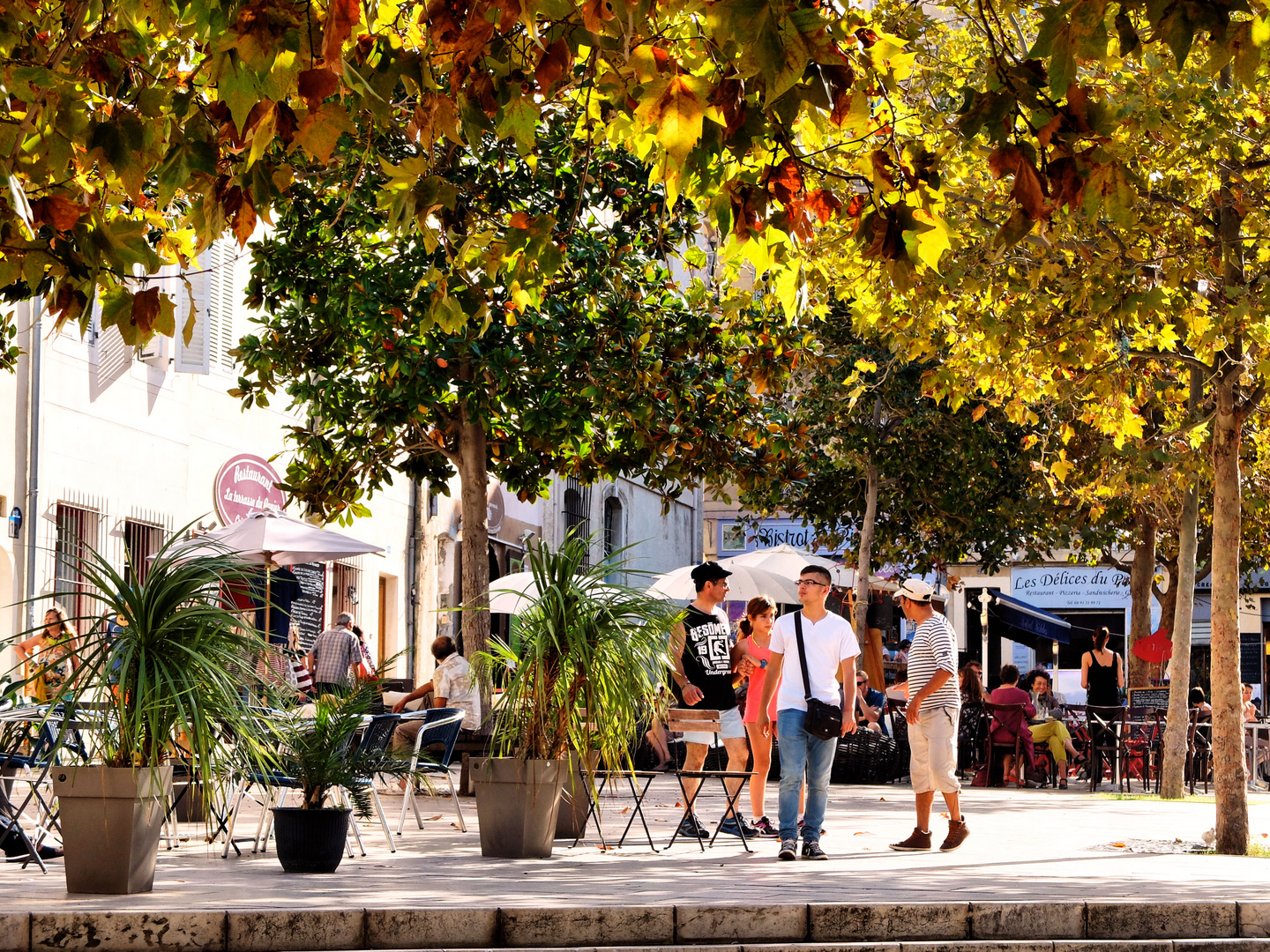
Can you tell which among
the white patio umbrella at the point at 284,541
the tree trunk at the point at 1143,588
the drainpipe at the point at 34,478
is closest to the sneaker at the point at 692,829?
the white patio umbrella at the point at 284,541

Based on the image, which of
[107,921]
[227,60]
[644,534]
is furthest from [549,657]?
[644,534]

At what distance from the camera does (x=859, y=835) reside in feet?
39.7

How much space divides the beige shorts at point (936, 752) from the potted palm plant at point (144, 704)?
4702mm

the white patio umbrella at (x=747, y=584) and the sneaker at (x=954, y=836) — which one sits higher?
the white patio umbrella at (x=747, y=584)

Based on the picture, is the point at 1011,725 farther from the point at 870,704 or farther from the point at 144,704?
the point at 144,704

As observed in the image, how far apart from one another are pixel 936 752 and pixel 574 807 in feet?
7.79

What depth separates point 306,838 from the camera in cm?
901

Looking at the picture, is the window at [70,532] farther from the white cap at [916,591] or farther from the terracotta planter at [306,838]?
the white cap at [916,591]

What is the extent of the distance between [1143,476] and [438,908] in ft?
31.7

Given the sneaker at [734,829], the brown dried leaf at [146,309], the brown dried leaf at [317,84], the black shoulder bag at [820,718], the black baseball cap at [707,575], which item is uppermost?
the brown dried leaf at [317,84]

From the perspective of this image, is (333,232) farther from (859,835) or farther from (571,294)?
(859,835)

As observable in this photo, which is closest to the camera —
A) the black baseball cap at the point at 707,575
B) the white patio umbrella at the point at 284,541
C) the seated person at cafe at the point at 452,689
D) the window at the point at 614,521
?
the black baseball cap at the point at 707,575

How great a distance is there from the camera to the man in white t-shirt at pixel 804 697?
1017 cm

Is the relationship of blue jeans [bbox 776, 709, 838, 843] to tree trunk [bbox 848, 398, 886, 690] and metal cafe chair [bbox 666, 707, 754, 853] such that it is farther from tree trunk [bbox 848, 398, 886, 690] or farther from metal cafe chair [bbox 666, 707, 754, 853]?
tree trunk [bbox 848, 398, 886, 690]
